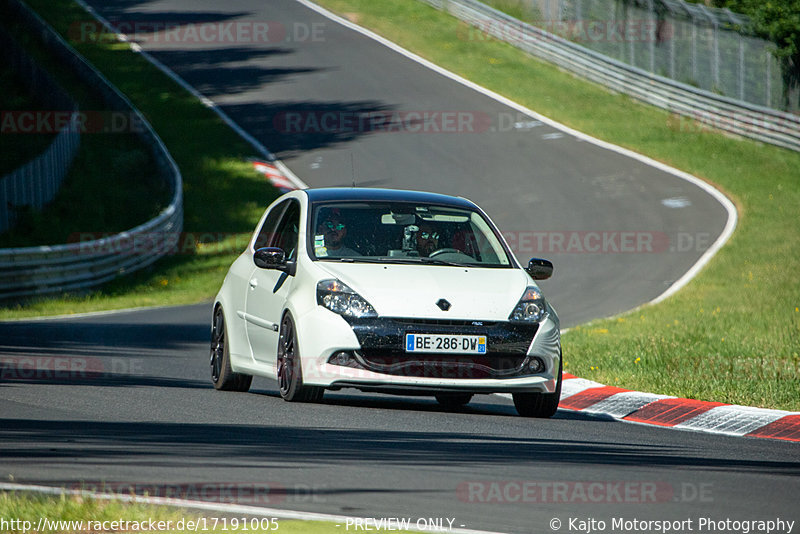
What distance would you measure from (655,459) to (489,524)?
234 centimetres

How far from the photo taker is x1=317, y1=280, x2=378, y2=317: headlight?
9531 millimetres

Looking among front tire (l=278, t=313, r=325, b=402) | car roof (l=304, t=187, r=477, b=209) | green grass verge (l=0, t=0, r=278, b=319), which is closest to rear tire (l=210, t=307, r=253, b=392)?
front tire (l=278, t=313, r=325, b=402)

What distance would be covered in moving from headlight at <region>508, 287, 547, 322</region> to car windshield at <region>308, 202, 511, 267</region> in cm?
55

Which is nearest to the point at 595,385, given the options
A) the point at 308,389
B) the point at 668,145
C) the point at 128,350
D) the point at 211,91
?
the point at 308,389

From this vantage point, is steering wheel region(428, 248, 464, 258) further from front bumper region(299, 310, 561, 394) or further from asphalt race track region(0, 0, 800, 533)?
asphalt race track region(0, 0, 800, 533)

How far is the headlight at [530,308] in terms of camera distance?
383 inches

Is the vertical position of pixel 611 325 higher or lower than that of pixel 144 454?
lower

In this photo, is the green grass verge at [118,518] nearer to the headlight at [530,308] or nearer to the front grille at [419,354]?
A: the front grille at [419,354]

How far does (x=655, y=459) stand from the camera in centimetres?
786

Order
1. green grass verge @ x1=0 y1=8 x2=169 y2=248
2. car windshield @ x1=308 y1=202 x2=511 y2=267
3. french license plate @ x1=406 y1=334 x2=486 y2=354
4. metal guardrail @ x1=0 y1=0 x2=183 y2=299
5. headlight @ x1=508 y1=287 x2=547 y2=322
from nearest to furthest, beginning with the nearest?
1. french license plate @ x1=406 y1=334 x2=486 y2=354
2. headlight @ x1=508 y1=287 x2=547 y2=322
3. car windshield @ x1=308 y1=202 x2=511 y2=267
4. metal guardrail @ x1=0 y1=0 x2=183 y2=299
5. green grass verge @ x1=0 y1=8 x2=169 y2=248

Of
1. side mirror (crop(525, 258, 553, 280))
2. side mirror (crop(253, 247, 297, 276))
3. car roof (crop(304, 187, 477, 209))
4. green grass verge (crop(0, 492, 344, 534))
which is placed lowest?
side mirror (crop(525, 258, 553, 280))

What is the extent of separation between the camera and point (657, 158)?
3506 centimetres

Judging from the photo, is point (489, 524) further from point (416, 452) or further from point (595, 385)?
point (595, 385)

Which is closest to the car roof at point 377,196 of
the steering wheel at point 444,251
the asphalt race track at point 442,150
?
the steering wheel at point 444,251
